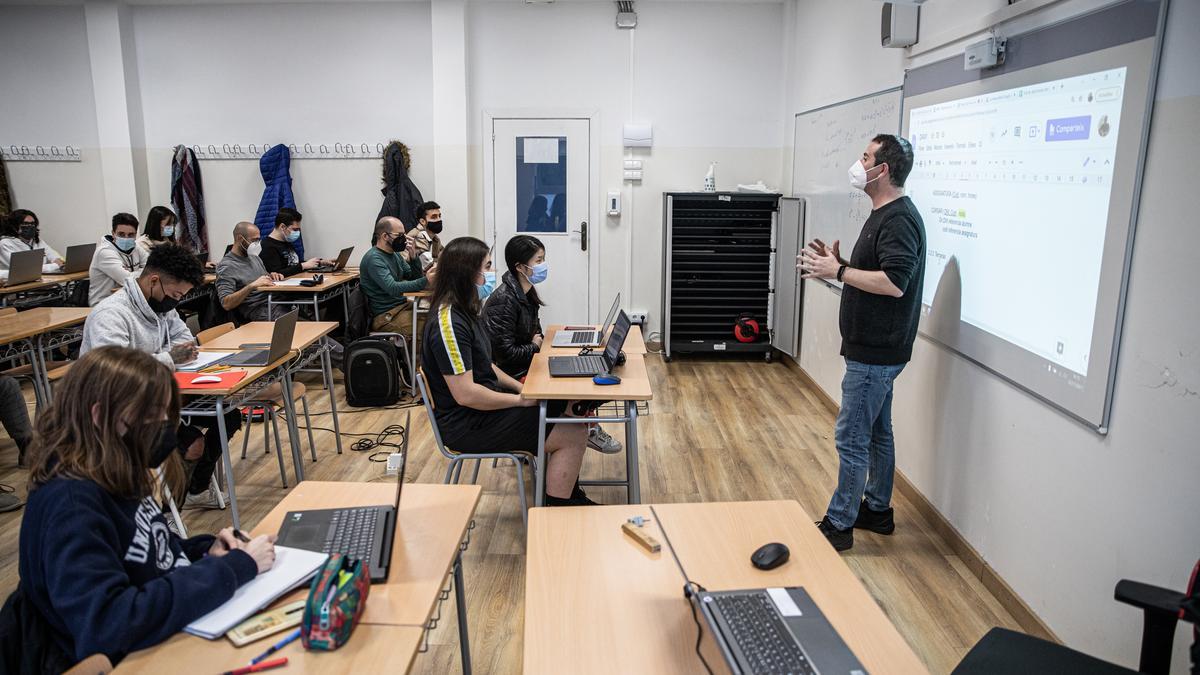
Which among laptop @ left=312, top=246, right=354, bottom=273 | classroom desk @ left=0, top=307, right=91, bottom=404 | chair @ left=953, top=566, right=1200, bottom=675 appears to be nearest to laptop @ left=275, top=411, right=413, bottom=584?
chair @ left=953, top=566, right=1200, bottom=675

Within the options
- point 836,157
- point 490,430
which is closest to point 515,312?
point 490,430

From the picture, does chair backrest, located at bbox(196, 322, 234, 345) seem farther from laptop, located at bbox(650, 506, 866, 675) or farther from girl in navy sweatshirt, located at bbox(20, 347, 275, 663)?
laptop, located at bbox(650, 506, 866, 675)

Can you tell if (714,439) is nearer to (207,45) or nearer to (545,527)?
(545,527)

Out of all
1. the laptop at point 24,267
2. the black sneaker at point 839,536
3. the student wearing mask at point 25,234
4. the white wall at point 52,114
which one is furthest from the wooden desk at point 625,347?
the white wall at point 52,114

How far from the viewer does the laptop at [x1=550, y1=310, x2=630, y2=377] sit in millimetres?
Result: 3221

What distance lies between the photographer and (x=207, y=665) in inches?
52.6

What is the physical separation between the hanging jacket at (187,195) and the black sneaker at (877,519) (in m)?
5.93

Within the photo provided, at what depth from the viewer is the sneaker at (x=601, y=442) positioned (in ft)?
13.4

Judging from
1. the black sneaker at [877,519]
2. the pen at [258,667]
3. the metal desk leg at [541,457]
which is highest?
the pen at [258,667]

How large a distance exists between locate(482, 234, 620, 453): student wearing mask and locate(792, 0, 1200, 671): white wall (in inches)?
64.1

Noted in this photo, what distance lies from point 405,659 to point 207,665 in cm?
34

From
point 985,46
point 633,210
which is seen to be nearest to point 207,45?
point 633,210

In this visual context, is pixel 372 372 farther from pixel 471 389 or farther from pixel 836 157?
pixel 836 157

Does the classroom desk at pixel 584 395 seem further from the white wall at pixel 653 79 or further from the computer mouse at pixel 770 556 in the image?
the white wall at pixel 653 79
